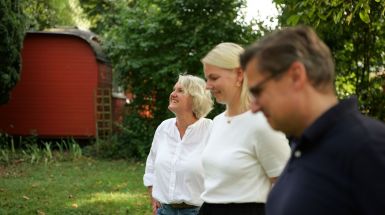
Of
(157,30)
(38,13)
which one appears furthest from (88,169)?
(38,13)

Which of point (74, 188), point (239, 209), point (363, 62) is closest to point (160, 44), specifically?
point (363, 62)

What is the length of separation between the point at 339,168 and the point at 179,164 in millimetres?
2324

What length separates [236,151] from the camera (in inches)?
108

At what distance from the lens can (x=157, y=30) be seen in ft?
48.1

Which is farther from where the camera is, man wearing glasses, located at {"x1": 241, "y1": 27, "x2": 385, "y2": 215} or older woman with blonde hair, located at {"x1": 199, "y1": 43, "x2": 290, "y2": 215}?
older woman with blonde hair, located at {"x1": 199, "y1": 43, "x2": 290, "y2": 215}

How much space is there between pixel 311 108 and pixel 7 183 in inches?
406

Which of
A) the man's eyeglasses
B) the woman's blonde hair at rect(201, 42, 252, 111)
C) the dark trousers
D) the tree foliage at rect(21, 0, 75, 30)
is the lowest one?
the dark trousers

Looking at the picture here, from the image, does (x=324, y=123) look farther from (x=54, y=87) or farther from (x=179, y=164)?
(x=54, y=87)

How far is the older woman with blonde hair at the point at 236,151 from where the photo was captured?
2.68 metres

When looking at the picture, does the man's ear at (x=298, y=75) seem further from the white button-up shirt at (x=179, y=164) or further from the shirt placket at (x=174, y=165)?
the shirt placket at (x=174, y=165)

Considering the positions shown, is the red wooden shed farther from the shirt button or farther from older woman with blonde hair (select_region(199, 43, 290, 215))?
the shirt button

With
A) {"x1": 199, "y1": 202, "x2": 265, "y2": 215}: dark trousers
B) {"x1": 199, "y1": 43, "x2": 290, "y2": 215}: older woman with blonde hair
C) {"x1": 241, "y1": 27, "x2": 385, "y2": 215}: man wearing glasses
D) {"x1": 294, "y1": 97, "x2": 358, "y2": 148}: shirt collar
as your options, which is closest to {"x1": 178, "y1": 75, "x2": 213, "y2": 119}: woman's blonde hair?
{"x1": 199, "y1": 43, "x2": 290, "y2": 215}: older woman with blonde hair

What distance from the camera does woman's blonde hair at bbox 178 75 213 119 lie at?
12.9 ft

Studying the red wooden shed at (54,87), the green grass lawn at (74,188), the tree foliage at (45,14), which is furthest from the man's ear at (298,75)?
the tree foliage at (45,14)
